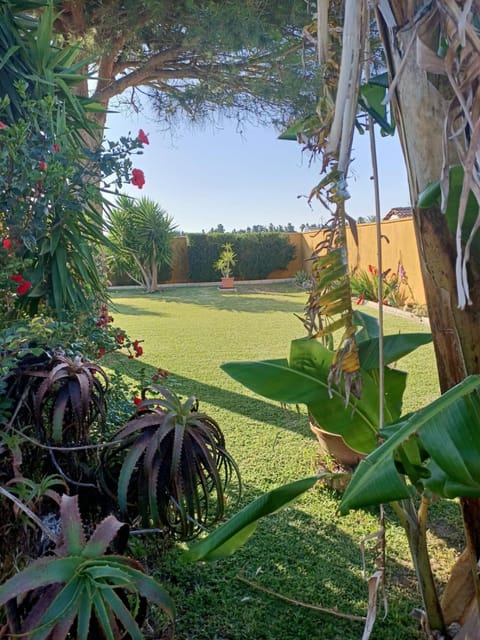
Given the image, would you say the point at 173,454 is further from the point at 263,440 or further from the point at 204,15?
the point at 204,15

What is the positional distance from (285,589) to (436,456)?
4.47 ft

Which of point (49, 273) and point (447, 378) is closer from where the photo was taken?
point (447, 378)

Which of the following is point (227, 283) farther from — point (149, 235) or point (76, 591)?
point (76, 591)

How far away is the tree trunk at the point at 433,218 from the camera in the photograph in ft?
3.60

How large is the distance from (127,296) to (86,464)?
501 inches

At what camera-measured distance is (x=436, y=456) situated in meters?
0.94

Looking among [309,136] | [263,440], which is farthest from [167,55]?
[309,136]

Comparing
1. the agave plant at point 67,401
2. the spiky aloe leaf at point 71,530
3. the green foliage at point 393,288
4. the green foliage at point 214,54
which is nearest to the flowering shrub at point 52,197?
the agave plant at point 67,401

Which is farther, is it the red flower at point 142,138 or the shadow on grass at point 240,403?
the shadow on grass at point 240,403

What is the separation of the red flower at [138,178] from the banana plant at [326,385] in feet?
3.61

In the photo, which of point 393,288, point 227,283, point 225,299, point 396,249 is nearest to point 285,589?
point 393,288

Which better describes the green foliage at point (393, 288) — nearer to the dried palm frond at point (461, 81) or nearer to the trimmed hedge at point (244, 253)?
the trimmed hedge at point (244, 253)

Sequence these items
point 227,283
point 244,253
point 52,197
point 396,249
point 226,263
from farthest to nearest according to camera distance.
Result: 1. point 244,253
2. point 226,263
3. point 227,283
4. point 396,249
5. point 52,197

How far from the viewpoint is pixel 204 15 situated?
12.6 ft
